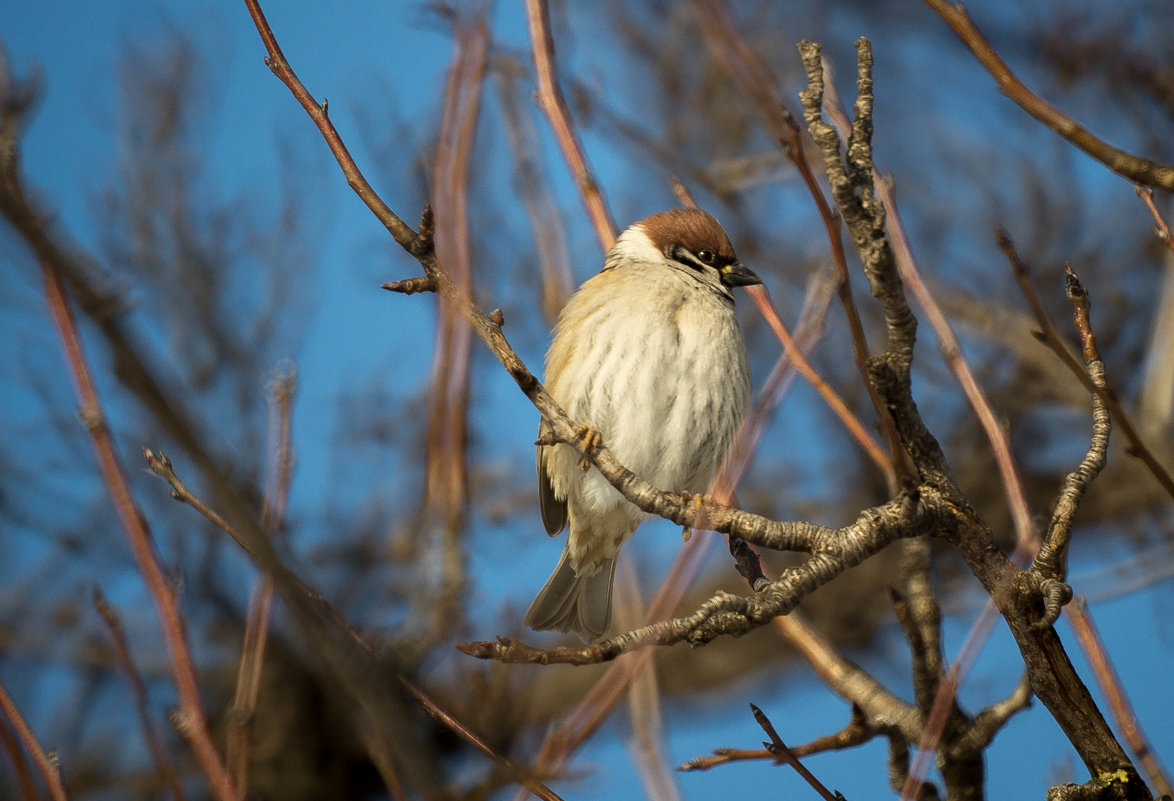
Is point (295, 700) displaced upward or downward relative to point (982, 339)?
downward

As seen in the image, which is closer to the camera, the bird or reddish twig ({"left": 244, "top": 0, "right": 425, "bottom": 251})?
reddish twig ({"left": 244, "top": 0, "right": 425, "bottom": 251})

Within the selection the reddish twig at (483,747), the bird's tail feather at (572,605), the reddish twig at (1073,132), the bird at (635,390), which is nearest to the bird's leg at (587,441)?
the reddish twig at (483,747)

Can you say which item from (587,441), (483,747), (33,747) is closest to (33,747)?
(33,747)

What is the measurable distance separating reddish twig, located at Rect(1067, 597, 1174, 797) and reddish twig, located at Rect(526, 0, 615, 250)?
1.19 metres

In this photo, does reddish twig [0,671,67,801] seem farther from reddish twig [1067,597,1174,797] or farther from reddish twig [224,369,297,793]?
reddish twig [1067,597,1174,797]

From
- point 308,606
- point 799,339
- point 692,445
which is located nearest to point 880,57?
point 692,445

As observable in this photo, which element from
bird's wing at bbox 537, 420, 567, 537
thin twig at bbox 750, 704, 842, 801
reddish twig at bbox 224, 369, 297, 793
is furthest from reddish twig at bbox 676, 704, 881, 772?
bird's wing at bbox 537, 420, 567, 537

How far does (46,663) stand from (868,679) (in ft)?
7.66

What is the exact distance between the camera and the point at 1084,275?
5.52 metres

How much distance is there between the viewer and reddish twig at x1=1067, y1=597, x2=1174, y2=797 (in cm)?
155

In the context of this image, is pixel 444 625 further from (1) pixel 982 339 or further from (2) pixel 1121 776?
(1) pixel 982 339

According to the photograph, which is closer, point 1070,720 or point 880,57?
point 1070,720

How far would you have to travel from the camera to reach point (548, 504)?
11.6ft

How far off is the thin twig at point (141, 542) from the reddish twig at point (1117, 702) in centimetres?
122
